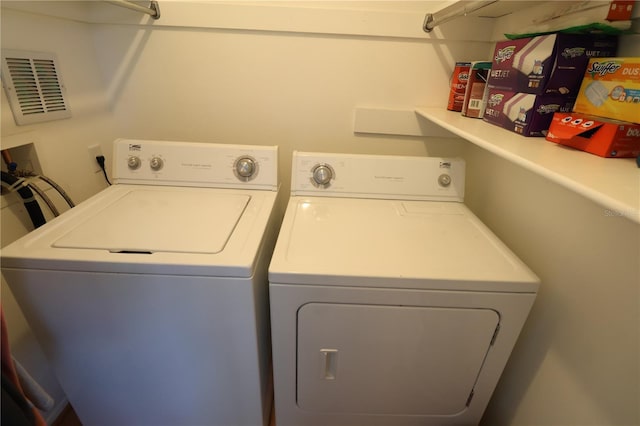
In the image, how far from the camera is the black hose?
3.38ft

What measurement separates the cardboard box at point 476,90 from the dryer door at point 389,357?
79cm

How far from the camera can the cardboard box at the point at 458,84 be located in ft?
4.45

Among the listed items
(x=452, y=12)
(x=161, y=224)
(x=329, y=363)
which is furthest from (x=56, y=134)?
(x=452, y=12)

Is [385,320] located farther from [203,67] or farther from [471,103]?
[203,67]

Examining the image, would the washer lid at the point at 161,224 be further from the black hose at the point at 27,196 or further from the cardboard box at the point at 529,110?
the cardboard box at the point at 529,110

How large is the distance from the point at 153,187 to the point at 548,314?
157 centimetres

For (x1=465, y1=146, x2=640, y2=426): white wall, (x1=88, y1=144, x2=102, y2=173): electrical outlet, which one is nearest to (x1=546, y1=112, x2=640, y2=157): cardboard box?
(x1=465, y1=146, x2=640, y2=426): white wall

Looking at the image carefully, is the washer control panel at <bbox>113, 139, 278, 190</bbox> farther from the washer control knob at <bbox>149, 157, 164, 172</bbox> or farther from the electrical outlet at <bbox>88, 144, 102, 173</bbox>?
the electrical outlet at <bbox>88, 144, 102, 173</bbox>

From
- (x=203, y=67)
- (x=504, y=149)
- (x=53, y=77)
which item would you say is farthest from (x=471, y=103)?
(x=53, y=77)

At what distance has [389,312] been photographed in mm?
897

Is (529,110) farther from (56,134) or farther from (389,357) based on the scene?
(56,134)

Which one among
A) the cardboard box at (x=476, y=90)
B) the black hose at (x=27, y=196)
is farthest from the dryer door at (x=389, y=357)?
the black hose at (x=27, y=196)

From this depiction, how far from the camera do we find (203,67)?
149 centimetres

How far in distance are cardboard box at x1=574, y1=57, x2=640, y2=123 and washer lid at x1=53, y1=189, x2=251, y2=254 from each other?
1084 mm
